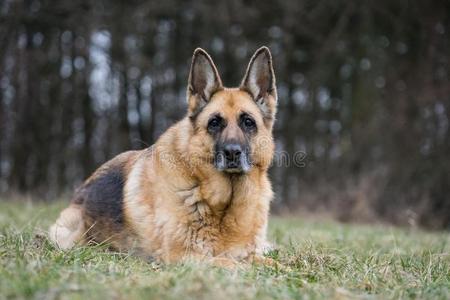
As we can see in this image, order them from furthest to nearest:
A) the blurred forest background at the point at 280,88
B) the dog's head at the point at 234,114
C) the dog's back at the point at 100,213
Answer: the blurred forest background at the point at 280,88, the dog's back at the point at 100,213, the dog's head at the point at 234,114

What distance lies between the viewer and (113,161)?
253 inches

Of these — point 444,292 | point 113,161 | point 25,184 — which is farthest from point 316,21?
point 444,292

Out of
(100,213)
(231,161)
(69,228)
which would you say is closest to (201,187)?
(231,161)

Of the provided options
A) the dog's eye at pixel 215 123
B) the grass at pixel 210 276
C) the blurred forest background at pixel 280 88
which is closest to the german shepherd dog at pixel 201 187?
the dog's eye at pixel 215 123

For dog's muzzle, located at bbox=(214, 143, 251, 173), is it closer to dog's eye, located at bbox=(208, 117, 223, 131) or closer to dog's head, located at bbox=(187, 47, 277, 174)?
dog's head, located at bbox=(187, 47, 277, 174)

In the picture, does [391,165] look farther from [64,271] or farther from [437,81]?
[64,271]

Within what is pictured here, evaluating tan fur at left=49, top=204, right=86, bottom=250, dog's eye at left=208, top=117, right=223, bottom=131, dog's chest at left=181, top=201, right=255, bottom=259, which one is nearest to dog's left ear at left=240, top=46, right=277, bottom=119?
dog's eye at left=208, top=117, right=223, bottom=131

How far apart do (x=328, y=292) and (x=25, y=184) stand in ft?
48.2

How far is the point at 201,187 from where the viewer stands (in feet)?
17.5

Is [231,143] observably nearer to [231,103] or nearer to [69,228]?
[231,103]

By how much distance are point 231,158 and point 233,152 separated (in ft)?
0.21

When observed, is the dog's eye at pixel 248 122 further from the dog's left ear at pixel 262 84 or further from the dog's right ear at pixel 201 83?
the dog's right ear at pixel 201 83

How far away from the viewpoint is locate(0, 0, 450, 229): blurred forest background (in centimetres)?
1394

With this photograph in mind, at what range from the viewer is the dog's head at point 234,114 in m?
5.28
